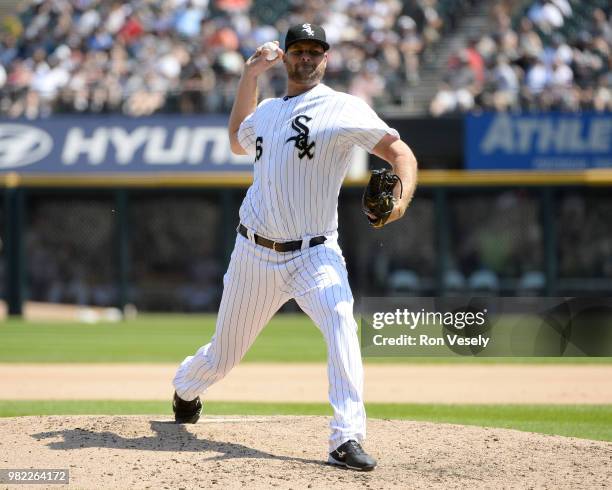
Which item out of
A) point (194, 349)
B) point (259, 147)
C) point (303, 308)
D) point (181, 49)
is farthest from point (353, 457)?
point (181, 49)

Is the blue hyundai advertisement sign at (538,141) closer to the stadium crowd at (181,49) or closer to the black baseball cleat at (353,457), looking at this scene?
the stadium crowd at (181,49)

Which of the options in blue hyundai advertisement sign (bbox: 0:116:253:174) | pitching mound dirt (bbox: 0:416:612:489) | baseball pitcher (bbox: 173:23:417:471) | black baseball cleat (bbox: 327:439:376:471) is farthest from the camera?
blue hyundai advertisement sign (bbox: 0:116:253:174)

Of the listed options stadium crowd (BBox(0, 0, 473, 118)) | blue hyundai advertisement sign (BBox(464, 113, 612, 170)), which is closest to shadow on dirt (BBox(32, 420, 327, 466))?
stadium crowd (BBox(0, 0, 473, 118))

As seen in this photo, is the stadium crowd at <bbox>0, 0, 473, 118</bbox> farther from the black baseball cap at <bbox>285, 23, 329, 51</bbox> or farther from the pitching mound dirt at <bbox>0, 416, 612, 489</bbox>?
the black baseball cap at <bbox>285, 23, 329, 51</bbox>

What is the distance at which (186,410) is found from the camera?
234 inches

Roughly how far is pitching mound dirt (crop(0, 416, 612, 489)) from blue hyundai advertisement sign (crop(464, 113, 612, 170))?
11505 millimetres

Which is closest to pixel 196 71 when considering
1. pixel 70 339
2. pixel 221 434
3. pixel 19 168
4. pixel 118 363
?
pixel 19 168

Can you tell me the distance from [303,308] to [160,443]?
1.02m

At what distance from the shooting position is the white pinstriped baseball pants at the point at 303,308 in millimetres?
4957

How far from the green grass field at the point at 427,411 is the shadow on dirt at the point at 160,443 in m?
1.67

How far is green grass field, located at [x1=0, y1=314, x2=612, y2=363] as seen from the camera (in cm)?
1212

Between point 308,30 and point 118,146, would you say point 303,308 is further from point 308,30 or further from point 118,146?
point 118,146

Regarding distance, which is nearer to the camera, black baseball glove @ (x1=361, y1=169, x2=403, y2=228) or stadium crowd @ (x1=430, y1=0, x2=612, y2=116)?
→ black baseball glove @ (x1=361, y1=169, x2=403, y2=228)

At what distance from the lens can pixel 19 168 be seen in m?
17.7
